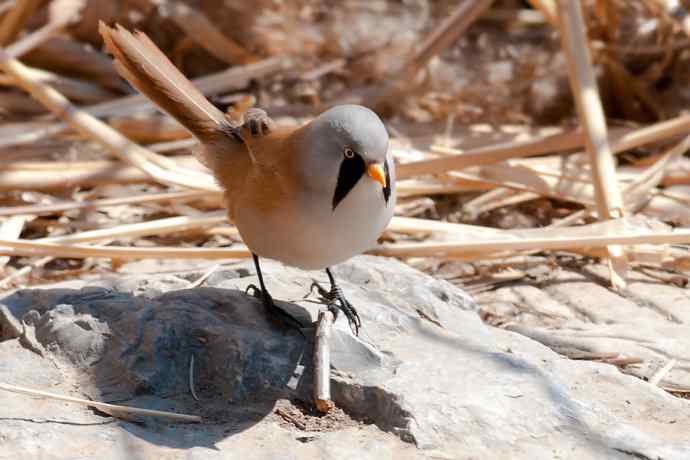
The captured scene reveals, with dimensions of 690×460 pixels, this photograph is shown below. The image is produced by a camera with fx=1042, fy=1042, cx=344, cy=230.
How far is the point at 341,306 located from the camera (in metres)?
2.64

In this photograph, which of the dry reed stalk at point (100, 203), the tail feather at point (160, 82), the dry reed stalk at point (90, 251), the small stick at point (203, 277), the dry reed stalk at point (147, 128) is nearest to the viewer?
the tail feather at point (160, 82)

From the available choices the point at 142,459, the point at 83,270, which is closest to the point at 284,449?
the point at 142,459

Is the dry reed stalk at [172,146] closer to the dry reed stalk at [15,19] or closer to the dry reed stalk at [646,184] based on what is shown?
the dry reed stalk at [15,19]

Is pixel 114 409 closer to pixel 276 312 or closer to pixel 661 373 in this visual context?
pixel 276 312

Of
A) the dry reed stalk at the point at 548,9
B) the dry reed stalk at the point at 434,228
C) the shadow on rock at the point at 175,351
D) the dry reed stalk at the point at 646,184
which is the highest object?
the dry reed stalk at the point at 548,9

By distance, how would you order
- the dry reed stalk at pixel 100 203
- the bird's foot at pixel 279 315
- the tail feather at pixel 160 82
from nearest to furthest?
1. the bird's foot at pixel 279 315
2. the tail feather at pixel 160 82
3. the dry reed stalk at pixel 100 203

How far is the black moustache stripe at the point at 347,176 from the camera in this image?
2289 mm

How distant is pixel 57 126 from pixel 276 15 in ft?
4.32

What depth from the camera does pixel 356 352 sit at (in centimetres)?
246

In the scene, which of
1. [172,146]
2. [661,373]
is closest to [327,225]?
[661,373]

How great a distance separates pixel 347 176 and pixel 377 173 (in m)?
0.11

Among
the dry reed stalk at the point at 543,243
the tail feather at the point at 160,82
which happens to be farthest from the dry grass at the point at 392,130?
the tail feather at the point at 160,82

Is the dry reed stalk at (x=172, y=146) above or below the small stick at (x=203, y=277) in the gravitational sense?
above

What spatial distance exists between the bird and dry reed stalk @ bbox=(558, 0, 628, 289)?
1202 millimetres
